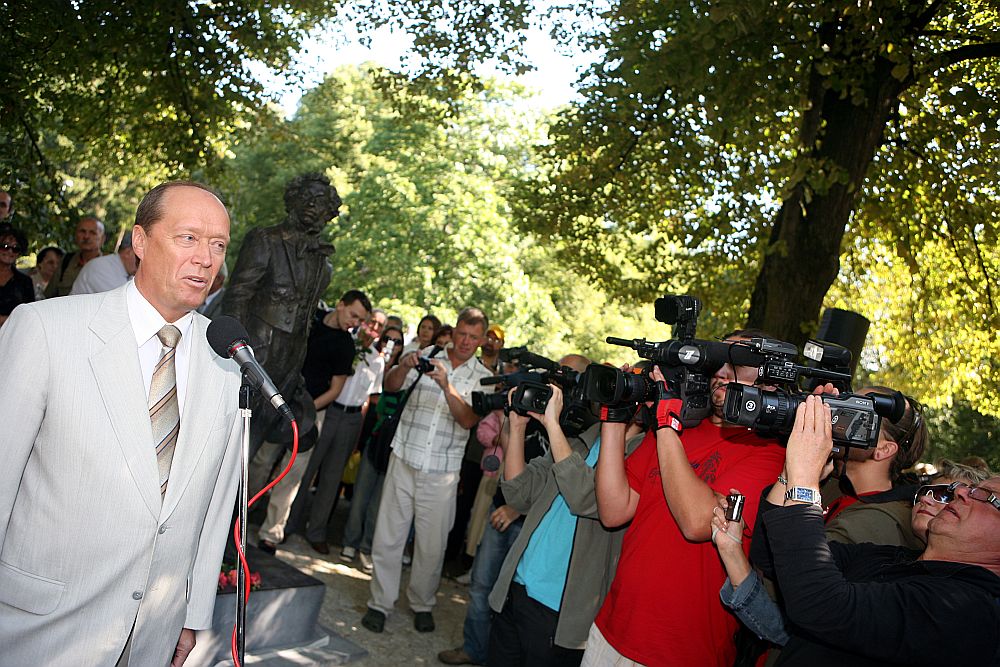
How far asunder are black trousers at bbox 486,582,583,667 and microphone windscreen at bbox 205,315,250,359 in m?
2.20

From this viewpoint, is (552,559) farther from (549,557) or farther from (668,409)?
(668,409)

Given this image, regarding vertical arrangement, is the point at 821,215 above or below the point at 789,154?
below

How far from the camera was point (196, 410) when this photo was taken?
258cm

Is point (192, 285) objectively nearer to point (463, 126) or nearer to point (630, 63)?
point (630, 63)

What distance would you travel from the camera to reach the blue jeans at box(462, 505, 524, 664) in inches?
235

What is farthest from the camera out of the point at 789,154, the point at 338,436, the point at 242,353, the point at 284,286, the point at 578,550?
the point at 789,154

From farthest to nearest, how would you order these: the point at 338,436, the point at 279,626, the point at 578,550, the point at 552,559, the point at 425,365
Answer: the point at 338,436, the point at 425,365, the point at 279,626, the point at 552,559, the point at 578,550

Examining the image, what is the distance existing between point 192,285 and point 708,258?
9.64 m

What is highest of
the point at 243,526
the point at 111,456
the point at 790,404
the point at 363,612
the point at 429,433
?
the point at 790,404

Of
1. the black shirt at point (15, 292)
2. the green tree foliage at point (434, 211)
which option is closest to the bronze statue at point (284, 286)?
the black shirt at point (15, 292)

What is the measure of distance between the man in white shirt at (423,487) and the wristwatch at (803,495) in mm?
3915

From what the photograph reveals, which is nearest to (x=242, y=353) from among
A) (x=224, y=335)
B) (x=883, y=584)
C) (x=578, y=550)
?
(x=224, y=335)

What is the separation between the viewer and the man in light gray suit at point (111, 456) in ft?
7.56

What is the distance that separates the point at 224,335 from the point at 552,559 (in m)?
2.22
